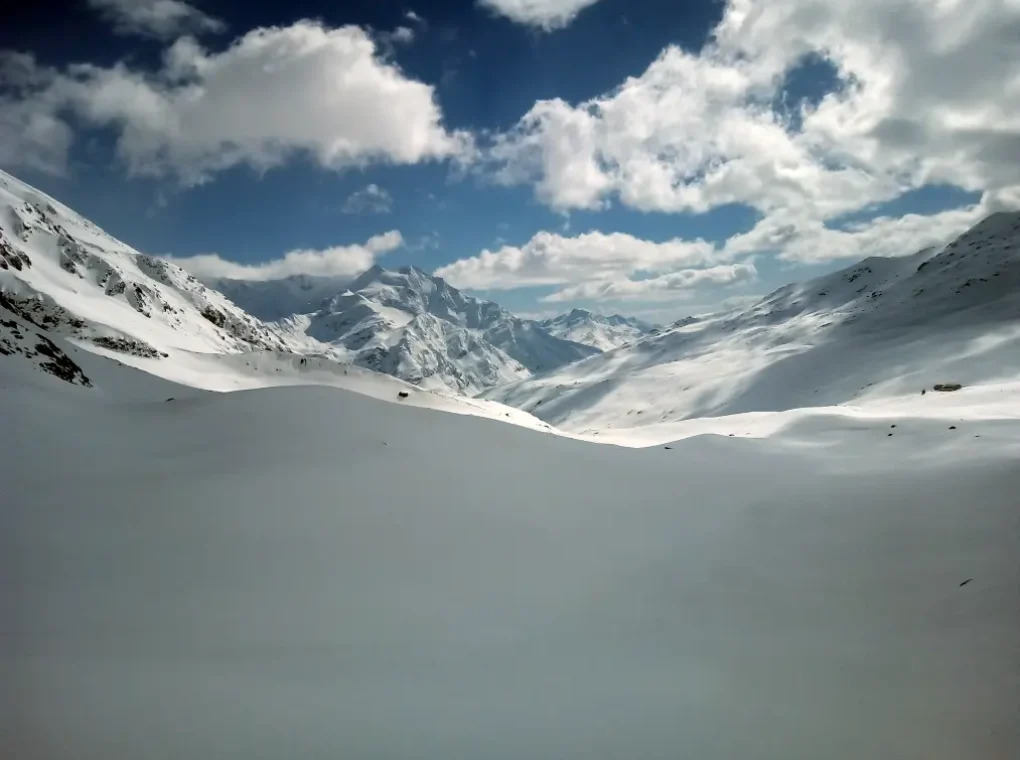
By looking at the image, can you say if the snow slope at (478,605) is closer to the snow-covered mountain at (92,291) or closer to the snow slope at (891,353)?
the snow-covered mountain at (92,291)

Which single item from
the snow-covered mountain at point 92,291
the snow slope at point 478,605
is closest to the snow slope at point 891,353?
the snow-covered mountain at point 92,291

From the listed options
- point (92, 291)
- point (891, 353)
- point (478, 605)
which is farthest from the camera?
point (891, 353)

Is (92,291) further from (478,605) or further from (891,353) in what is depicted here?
(891,353)

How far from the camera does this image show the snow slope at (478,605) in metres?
5.15

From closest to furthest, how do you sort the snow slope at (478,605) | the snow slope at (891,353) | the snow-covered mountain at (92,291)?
the snow slope at (478,605) → the snow-covered mountain at (92,291) → the snow slope at (891,353)

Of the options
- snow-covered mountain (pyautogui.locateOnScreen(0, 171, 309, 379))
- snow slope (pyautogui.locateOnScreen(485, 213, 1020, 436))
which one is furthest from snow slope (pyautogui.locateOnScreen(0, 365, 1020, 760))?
snow slope (pyautogui.locateOnScreen(485, 213, 1020, 436))

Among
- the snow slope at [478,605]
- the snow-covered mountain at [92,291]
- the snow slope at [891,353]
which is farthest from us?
the snow slope at [891,353]

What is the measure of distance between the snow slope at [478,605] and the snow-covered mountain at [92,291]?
15.2 m

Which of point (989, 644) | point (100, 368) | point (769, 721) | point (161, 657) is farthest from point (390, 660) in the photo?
point (100, 368)

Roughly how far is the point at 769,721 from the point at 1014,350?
356ft

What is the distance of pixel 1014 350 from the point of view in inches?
3332

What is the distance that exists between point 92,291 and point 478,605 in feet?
390

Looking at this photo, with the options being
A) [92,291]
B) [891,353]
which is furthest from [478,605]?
[891,353]

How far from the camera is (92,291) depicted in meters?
98.9
